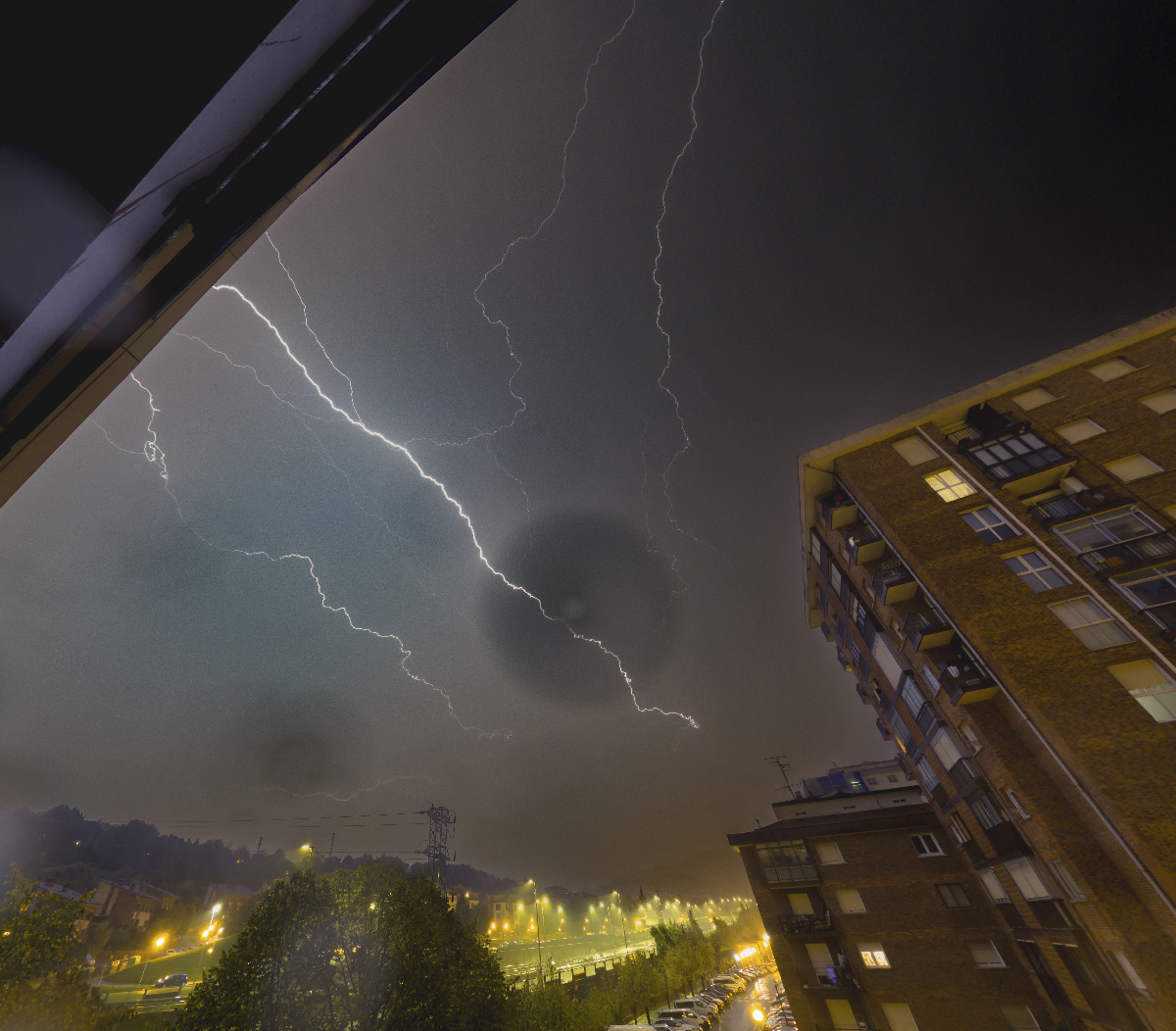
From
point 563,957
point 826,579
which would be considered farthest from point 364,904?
point 563,957

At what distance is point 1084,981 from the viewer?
1309 centimetres

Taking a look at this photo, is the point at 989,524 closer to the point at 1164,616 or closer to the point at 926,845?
the point at 1164,616

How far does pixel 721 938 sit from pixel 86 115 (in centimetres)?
12282

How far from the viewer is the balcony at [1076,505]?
15344 mm

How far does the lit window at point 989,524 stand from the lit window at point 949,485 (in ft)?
3.26

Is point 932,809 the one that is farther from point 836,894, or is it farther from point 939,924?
point 836,894

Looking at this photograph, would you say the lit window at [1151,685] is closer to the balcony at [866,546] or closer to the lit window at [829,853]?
the balcony at [866,546]

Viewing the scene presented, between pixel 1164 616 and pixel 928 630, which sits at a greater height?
pixel 928 630

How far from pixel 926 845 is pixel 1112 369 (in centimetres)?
2229

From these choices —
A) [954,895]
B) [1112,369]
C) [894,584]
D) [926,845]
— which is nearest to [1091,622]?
[894,584]

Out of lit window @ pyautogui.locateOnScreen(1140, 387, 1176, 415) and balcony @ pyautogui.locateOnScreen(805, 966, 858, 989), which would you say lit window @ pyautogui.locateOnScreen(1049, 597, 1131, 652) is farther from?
balcony @ pyautogui.locateOnScreen(805, 966, 858, 989)

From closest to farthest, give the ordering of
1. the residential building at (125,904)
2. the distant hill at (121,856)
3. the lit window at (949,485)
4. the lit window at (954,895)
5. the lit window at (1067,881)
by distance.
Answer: the lit window at (1067,881), the lit window at (949,485), the lit window at (954,895), the residential building at (125,904), the distant hill at (121,856)

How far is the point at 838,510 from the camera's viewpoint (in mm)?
21797

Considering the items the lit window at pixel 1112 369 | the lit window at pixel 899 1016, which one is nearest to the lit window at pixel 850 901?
the lit window at pixel 899 1016
